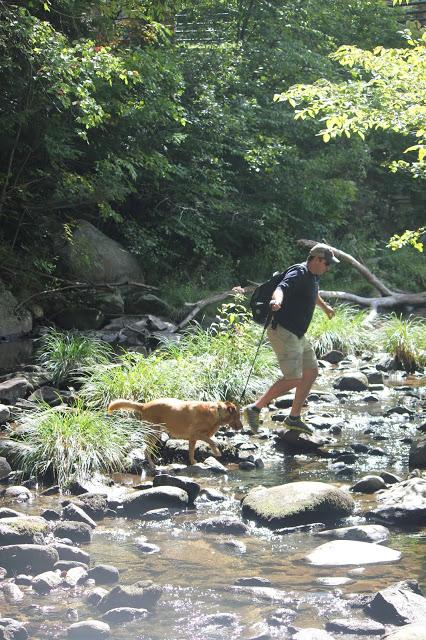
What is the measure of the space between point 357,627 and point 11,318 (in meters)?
9.88

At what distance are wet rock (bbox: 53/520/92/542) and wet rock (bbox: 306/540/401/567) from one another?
4.94 feet

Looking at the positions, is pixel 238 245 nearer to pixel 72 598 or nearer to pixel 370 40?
pixel 370 40

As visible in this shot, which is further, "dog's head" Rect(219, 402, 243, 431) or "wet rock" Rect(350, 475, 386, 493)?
"dog's head" Rect(219, 402, 243, 431)

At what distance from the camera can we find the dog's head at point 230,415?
806 centimetres

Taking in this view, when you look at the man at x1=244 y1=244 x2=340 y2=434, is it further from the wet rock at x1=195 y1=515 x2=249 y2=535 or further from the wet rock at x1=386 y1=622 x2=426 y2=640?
the wet rock at x1=386 y1=622 x2=426 y2=640

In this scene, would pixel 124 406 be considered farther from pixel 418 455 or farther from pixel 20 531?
pixel 418 455

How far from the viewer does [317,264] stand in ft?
28.2

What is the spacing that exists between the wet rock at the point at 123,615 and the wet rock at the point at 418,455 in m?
3.90

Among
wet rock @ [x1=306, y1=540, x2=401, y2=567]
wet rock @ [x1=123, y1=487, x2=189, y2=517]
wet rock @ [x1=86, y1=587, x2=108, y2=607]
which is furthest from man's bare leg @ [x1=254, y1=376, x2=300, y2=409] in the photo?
wet rock @ [x1=86, y1=587, x2=108, y2=607]

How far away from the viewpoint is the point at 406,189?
85.5ft

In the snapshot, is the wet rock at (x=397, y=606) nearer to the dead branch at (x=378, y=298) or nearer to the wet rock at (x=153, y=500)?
the wet rock at (x=153, y=500)

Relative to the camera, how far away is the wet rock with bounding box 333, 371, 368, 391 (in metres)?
12.0

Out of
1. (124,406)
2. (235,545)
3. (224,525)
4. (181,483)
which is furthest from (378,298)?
(235,545)

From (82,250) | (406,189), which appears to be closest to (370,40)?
(406,189)
